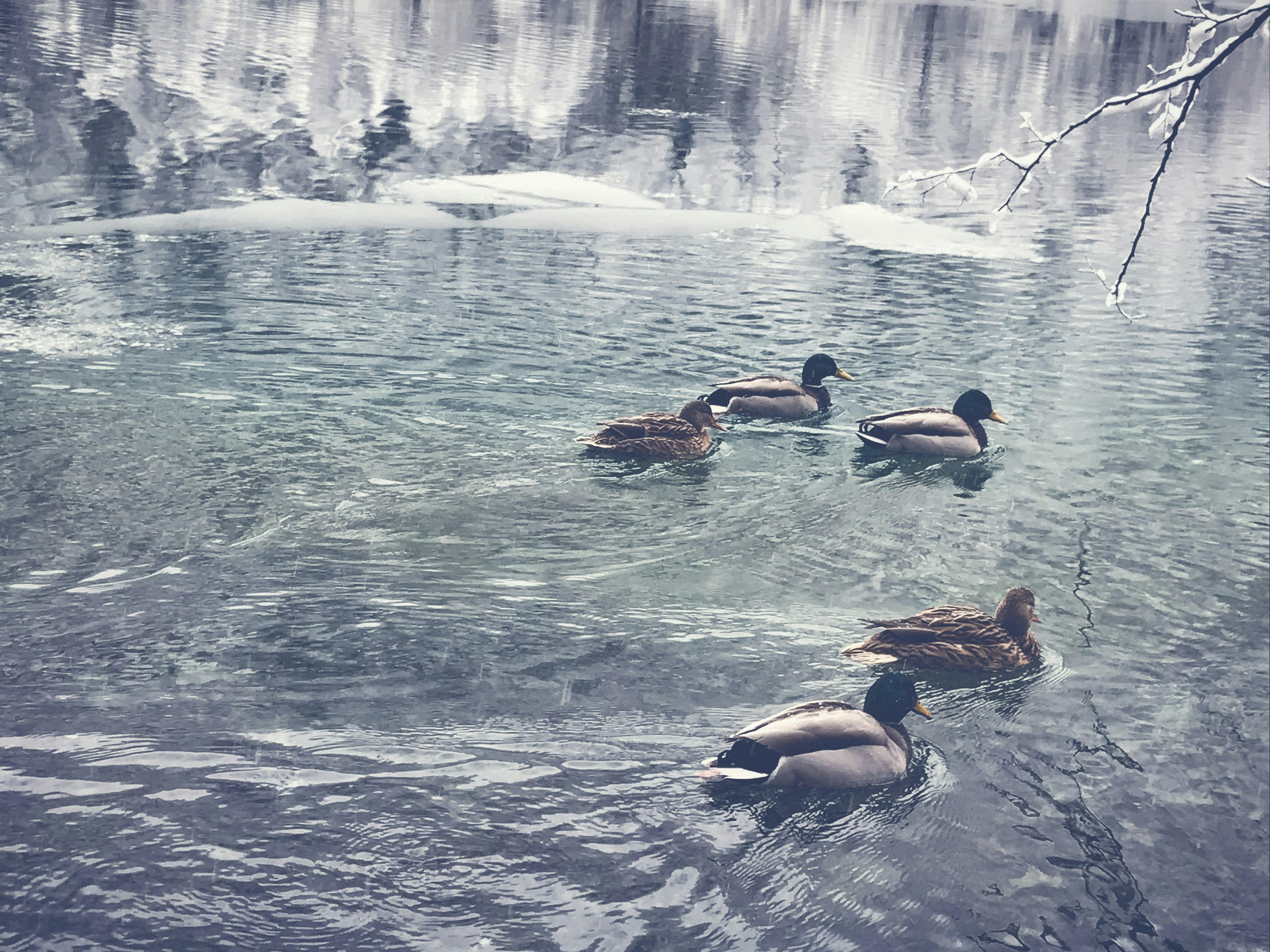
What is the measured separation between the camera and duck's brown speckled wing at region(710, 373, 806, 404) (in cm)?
1064

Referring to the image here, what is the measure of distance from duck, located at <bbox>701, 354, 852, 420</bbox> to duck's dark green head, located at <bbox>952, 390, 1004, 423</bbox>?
3.63 feet

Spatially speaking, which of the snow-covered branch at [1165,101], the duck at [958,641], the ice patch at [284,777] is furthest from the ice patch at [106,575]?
the snow-covered branch at [1165,101]

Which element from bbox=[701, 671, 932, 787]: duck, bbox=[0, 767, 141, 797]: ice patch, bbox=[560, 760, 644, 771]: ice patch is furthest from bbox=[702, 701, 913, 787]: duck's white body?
bbox=[0, 767, 141, 797]: ice patch

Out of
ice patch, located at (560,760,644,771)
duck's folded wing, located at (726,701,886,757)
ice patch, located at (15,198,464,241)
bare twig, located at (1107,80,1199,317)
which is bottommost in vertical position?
ice patch, located at (560,760,644,771)

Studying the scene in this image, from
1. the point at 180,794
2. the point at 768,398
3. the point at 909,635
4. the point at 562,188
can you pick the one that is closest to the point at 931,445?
the point at 768,398

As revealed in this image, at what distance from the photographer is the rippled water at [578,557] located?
16.7 feet

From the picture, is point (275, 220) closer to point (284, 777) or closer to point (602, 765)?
point (284, 777)

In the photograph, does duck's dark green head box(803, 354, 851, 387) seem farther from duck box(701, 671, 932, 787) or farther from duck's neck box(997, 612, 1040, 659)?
duck box(701, 671, 932, 787)

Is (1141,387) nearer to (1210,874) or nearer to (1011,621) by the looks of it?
(1011,621)

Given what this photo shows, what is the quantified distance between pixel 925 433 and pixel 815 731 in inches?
193

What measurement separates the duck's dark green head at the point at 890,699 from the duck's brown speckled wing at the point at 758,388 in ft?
15.7

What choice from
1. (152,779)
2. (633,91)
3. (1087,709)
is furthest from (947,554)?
(633,91)

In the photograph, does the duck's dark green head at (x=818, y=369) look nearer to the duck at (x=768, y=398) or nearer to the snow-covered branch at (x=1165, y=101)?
the duck at (x=768, y=398)

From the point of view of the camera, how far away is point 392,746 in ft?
19.0
